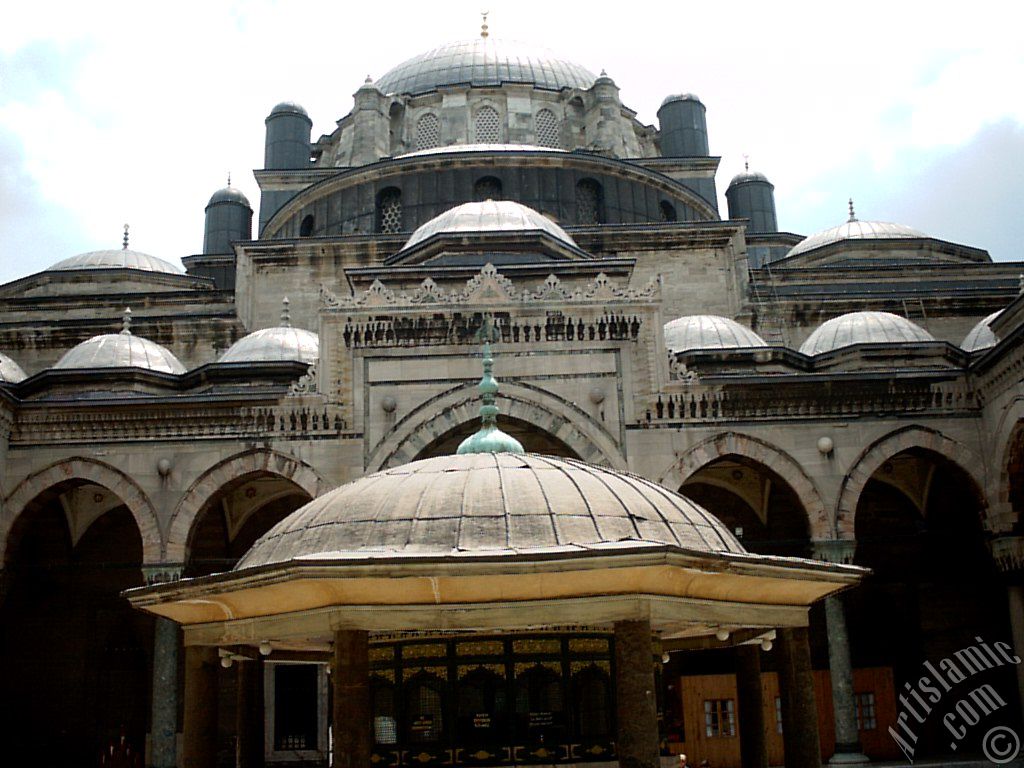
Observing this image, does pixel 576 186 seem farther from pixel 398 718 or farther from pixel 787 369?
→ pixel 398 718

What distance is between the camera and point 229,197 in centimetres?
3033

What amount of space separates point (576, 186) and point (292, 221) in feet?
20.9

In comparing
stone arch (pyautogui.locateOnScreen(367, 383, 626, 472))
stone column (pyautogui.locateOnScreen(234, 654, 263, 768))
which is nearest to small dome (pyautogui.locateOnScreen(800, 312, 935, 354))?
stone arch (pyautogui.locateOnScreen(367, 383, 626, 472))

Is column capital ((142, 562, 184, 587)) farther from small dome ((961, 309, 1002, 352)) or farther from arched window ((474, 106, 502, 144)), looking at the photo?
arched window ((474, 106, 502, 144))

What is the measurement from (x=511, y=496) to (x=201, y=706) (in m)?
2.76

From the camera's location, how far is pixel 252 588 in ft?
24.6

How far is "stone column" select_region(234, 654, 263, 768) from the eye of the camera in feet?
31.3

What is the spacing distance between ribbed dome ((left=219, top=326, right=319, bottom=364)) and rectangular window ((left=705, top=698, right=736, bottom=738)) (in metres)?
8.22

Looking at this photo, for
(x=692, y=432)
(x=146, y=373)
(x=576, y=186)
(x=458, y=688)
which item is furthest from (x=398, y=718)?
(x=576, y=186)

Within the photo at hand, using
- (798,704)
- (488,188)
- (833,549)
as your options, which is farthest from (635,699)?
(488,188)

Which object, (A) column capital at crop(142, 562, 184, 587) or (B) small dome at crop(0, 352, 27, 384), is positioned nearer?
(A) column capital at crop(142, 562, 184, 587)

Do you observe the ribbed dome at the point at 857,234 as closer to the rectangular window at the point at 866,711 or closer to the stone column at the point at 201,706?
the rectangular window at the point at 866,711

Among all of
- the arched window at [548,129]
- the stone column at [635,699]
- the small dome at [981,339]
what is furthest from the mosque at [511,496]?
the arched window at [548,129]

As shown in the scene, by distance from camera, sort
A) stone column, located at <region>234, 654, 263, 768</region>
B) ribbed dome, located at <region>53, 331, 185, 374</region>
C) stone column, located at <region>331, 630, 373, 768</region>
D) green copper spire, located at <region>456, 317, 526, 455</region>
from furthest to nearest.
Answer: ribbed dome, located at <region>53, 331, 185, 374</region> → stone column, located at <region>234, 654, 263, 768</region> → green copper spire, located at <region>456, 317, 526, 455</region> → stone column, located at <region>331, 630, 373, 768</region>
